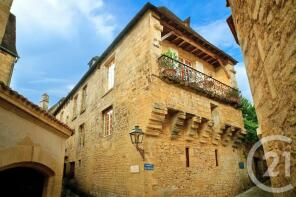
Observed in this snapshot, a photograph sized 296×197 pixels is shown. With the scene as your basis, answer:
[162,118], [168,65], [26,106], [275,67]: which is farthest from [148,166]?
[275,67]

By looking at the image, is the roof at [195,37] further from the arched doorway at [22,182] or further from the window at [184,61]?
the arched doorway at [22,182]

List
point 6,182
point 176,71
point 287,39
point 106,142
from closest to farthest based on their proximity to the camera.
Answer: point 287,39, point 6,182, point 176,71, point 106,142

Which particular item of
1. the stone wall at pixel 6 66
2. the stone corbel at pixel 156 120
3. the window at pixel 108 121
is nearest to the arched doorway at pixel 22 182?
the stone corbel at pixel 156 120

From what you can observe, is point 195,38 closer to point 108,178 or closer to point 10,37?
point 108,178

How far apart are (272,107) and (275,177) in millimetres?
855

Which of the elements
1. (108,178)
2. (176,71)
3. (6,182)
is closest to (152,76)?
(176,71)

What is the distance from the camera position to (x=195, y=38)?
33.2ft

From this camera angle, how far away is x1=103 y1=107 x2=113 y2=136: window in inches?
391

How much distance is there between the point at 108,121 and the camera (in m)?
10.2

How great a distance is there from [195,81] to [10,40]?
346 inches

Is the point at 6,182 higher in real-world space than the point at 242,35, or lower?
lower

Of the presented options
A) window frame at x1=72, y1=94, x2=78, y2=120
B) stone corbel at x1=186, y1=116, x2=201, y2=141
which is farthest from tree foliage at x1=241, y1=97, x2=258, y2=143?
window frame at x1=72, y1=94, x2=78, y2=120

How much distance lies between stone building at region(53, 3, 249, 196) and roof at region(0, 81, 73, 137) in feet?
9.75

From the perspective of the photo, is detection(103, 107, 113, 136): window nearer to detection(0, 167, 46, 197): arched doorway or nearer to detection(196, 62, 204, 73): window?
detection(0, 167, 46, 197): arched doorway
